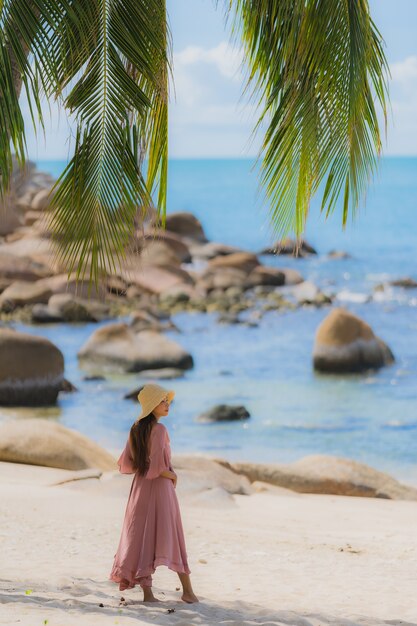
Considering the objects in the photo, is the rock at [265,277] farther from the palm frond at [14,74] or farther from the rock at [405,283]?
the palm frond at [14,74]

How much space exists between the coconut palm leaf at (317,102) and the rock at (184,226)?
117 feet

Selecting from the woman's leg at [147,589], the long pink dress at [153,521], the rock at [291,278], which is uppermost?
the long pink dress at [153,521]

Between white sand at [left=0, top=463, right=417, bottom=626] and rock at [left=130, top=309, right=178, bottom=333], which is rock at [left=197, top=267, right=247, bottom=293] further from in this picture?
white sand at [left=0, top=463, right=417, bottom=626]

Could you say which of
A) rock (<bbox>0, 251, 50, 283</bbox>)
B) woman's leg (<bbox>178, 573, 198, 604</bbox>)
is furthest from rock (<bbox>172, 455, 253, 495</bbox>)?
rock (<bbox>0, 251, 50, 283</bbox>)

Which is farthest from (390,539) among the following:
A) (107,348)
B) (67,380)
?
(107,348)

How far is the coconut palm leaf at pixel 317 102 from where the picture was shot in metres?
7.50

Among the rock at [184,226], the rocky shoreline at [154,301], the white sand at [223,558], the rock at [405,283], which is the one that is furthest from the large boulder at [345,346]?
the rock at [184,226]

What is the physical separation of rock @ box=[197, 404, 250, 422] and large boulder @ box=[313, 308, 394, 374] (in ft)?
13.0

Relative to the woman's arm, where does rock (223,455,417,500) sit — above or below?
below

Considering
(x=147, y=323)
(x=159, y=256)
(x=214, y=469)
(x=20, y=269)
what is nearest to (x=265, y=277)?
(x=159, y=256)

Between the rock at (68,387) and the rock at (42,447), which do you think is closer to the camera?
the rock at (42,447)

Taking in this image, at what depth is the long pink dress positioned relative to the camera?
6.90 metres

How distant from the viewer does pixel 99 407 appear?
71.3 ft

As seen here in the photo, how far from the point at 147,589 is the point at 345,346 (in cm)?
1779
